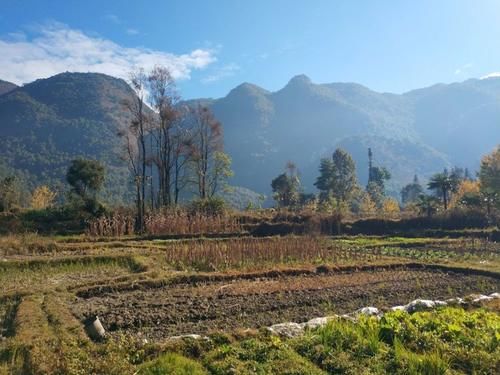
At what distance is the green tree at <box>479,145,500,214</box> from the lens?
119 ft

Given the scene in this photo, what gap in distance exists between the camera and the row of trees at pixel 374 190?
3919 cm

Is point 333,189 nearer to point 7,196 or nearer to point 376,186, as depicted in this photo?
point 376,186

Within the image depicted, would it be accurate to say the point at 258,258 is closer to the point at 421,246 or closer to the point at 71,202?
the point at 421,246

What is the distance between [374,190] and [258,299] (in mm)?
62708

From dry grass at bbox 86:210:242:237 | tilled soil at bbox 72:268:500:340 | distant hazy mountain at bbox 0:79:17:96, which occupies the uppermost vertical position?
distant hazy mountain at bbox 0:79:17:96

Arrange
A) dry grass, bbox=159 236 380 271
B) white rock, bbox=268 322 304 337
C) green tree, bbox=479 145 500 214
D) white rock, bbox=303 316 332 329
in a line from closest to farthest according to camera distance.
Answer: white rock, bbox=268 322 304 337, white rock, bbox=303 316 332 329, dry grass, bbox=159 236 380 271, green tree, bbox=479 145 500 214

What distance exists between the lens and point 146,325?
9.05m

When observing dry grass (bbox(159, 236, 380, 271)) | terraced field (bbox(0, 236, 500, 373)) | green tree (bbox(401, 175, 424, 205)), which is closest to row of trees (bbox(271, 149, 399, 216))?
green tree (bbox(401, 175, 424, 205))

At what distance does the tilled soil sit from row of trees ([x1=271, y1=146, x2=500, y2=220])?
21.6 metres

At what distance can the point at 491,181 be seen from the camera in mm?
39531

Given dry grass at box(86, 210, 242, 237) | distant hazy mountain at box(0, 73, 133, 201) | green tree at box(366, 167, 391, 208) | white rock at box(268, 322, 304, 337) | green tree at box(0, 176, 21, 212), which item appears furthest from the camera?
distant hazy mountain at box(0, 73, 133, 201)

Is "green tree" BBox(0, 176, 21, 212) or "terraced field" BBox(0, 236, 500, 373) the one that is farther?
"green tree" BBox(0, 176, 21, 212)

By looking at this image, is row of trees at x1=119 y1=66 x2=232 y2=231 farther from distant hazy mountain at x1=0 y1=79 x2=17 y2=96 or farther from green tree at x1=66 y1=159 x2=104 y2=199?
distant hazy mountain at x1=0 y1=79 x2=17 y2=96

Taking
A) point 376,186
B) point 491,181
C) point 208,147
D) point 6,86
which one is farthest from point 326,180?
point 6,86
